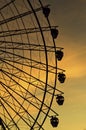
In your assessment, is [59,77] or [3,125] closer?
[3,125]

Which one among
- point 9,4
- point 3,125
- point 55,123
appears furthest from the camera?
point 55,123

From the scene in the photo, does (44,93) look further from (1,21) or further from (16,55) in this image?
(1,21)

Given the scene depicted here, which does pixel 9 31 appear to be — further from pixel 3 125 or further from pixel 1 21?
pixel 3 125

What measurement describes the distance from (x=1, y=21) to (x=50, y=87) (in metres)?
5.89

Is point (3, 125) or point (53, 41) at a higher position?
point (53, 41)

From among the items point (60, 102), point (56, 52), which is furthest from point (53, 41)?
point (60, 102)

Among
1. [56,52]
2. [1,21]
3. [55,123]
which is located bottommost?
[55,123]

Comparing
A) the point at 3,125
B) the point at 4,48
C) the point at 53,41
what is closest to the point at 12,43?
the point at 4,48

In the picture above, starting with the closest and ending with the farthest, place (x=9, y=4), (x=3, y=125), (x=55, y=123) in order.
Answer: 1. (x=3, y=125)
2. (x=9, y=4)
3. (x=55, y=123)

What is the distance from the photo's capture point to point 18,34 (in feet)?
106

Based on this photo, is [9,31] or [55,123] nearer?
[9,31]

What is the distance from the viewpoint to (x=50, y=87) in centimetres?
3359

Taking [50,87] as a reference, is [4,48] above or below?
above

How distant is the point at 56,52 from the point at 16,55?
421 cm
